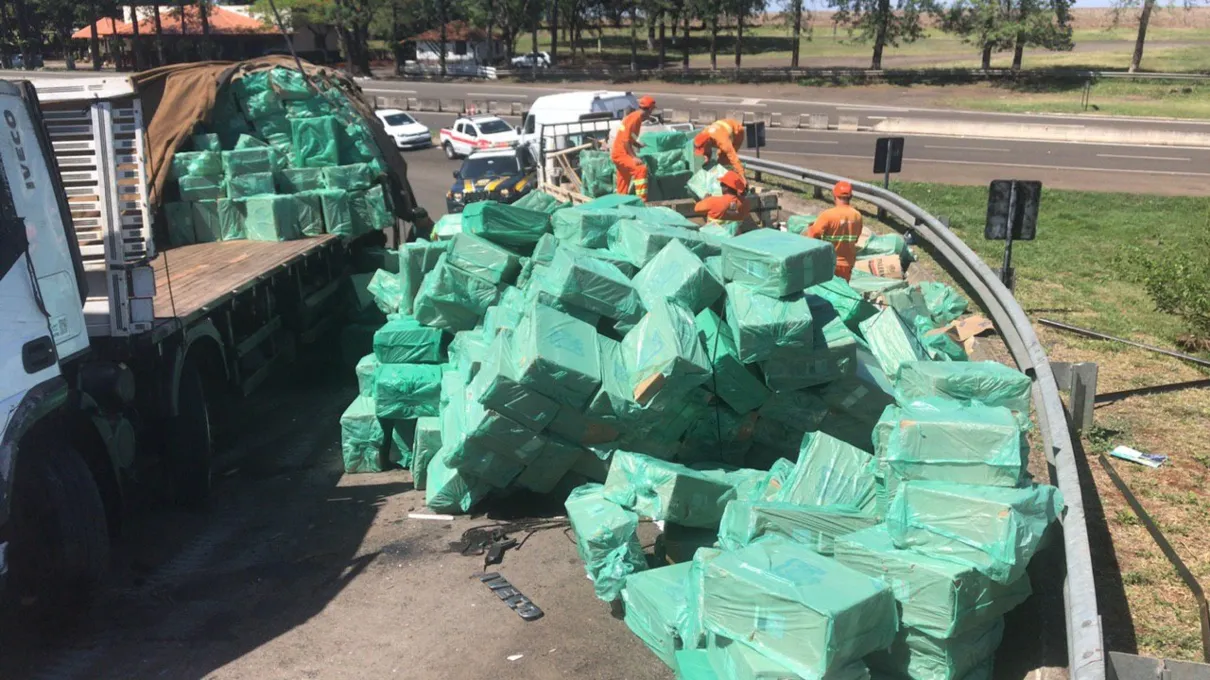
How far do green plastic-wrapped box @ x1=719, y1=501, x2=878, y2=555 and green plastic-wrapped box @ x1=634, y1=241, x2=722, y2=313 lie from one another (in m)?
1.80

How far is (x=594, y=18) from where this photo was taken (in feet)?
232

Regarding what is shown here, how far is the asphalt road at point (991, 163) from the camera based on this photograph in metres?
23.0

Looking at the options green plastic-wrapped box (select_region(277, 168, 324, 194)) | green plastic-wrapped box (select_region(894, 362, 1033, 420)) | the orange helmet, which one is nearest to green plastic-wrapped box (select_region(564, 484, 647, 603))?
green plastic-wrapped box (select_region(894, 362, 1033, 420))

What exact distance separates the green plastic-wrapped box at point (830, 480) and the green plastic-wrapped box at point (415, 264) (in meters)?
4.69

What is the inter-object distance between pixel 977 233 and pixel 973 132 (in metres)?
17.4

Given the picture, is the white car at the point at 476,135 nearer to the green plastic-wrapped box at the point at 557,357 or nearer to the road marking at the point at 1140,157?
the road marking at the point at 1140,157

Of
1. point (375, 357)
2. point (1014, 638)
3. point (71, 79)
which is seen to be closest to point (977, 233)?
point (375, 357)

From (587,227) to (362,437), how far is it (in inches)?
106

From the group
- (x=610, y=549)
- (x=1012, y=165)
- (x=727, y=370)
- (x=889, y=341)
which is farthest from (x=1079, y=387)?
(x=1012, y=165)

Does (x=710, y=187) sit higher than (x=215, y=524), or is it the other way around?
(x=710, y=187)

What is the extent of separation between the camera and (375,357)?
368 inches

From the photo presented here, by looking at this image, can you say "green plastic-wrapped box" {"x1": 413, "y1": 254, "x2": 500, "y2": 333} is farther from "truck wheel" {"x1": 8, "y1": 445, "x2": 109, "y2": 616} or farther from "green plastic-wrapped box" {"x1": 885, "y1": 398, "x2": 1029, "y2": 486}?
"green plastic-wrapped box" {"x1": 885, "y1": 398, "x2": 1029, "y2": 486}

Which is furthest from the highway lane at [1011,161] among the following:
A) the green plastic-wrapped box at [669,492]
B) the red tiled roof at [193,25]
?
the red tiled roof at [193,25]

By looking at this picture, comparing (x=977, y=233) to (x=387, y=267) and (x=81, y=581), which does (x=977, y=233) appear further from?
(x=81, y=581)
